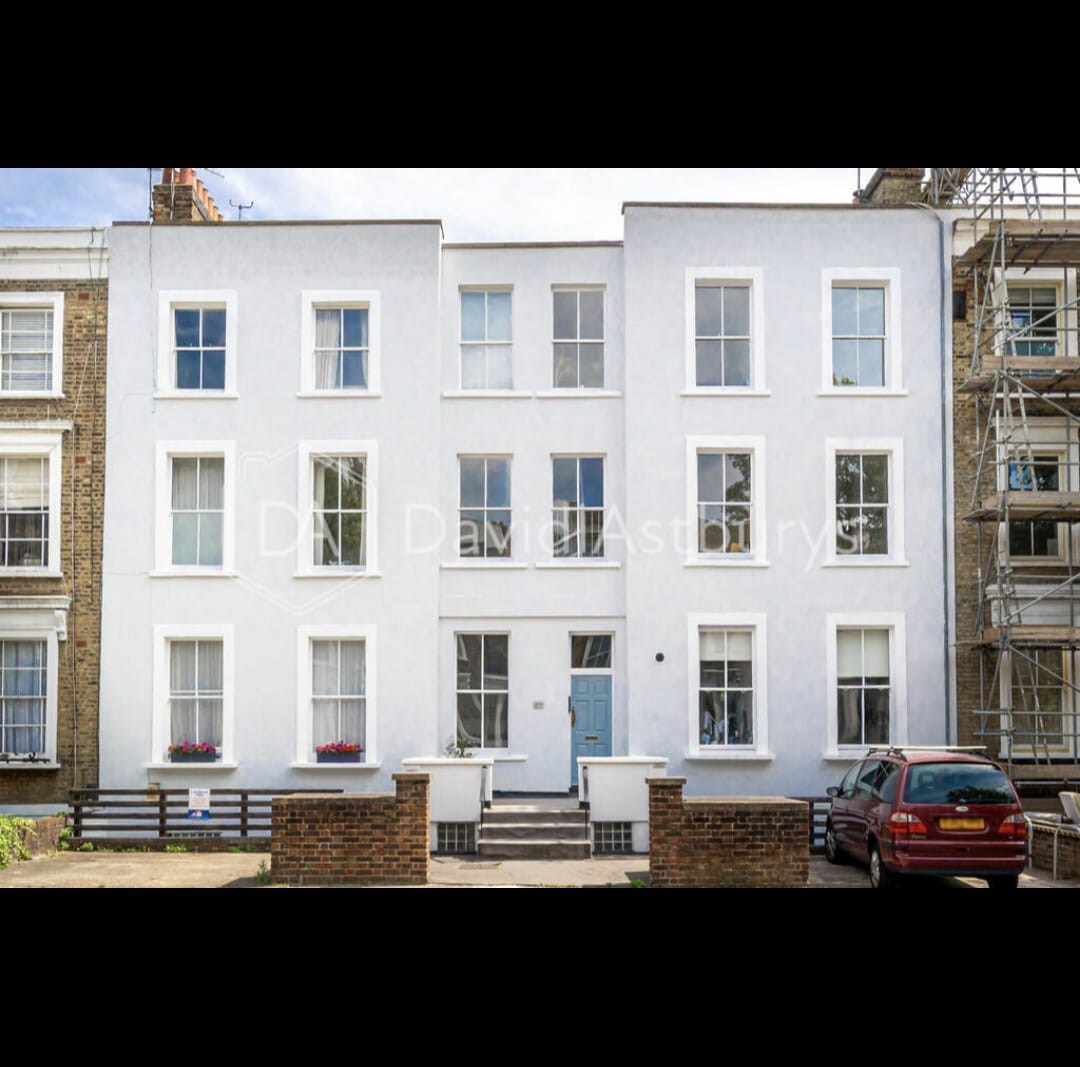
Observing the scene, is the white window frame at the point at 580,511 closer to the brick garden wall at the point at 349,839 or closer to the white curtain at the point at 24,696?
the brick garden wall at the point at 349,839

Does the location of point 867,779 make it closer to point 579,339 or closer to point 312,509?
point 579,339

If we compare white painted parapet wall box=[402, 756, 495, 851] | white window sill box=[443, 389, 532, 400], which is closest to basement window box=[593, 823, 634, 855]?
white painted parapet wall box=[402, 756, 495, 851]

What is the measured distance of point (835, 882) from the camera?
15352 millimetres

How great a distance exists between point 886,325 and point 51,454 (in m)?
13.1

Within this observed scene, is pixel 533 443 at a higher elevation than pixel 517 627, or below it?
higher

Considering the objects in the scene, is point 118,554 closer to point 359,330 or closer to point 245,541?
point 245,541

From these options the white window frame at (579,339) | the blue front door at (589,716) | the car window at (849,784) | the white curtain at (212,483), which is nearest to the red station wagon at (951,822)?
the car window at (849,784)

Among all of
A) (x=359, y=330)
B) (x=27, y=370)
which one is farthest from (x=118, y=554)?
(x=359, y=330)

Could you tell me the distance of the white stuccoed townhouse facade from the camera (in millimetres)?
20453

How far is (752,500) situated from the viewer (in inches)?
820

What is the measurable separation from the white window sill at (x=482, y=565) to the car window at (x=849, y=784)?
248 inches

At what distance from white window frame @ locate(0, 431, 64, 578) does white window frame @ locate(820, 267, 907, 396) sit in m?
11.8

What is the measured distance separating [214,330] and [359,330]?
2.29 meters
